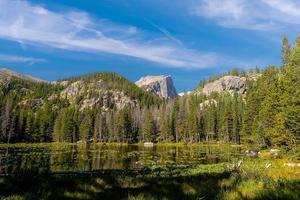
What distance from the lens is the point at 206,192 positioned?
31.2 ft

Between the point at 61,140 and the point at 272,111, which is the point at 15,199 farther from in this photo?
the point at 61,140

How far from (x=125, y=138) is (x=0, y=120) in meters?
58.8

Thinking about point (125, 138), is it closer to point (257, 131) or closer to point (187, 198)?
point (257, 131)

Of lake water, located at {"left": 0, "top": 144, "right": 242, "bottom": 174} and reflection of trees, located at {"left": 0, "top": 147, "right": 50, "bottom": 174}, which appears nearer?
reflection of trees, located at {"left": 0, "top": 147, "right": 50, "bottom": 174}

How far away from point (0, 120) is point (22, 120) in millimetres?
13943

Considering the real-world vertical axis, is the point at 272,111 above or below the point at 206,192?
above

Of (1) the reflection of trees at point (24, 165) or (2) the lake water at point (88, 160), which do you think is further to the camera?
(2) the lake water at point (88, 160)

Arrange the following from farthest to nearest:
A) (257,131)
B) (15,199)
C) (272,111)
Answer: (257,131) < (272,111) < (15,199)

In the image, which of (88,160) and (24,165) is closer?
(24,165)

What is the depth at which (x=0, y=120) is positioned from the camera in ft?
468

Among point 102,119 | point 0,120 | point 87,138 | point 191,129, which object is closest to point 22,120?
point 0,120

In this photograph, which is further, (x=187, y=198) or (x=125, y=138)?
(x=125, y=138)

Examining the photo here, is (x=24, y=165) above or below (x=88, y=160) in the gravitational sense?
above

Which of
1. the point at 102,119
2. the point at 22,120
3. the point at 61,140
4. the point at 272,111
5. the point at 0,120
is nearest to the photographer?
the point at 272,111
